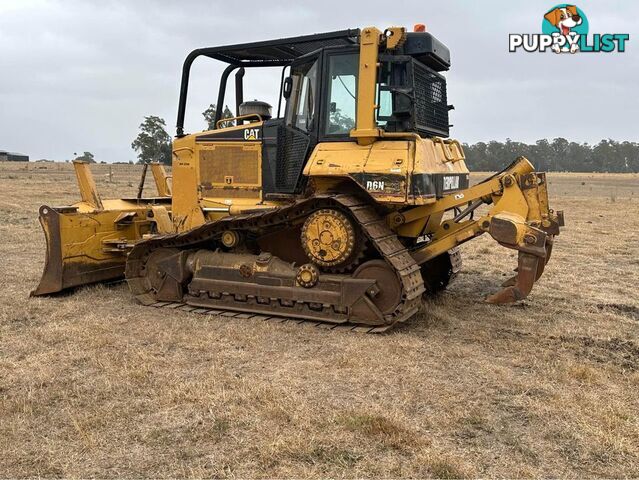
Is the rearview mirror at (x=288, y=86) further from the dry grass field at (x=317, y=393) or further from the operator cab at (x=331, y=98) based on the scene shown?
the dry grass field at (x=317, y=393)

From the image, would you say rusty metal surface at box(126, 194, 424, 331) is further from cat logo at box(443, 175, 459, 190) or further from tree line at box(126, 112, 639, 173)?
tree line at box(126, 112, 639, 173)

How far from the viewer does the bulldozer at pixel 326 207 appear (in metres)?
6.42

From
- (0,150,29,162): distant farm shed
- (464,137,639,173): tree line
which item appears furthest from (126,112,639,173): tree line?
(0,150,29,162): distant farm shed

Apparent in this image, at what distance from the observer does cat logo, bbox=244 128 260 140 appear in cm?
767

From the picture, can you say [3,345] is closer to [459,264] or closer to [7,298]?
[7,298]

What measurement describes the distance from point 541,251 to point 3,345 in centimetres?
562

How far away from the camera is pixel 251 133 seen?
25.4ft

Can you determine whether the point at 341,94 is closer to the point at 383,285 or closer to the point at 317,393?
the point at 383,285

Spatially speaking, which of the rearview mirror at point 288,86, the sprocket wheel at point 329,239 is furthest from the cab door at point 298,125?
the sprocket wheel at point 329,239

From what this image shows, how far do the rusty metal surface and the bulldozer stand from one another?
0.05ft

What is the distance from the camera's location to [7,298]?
7711mm

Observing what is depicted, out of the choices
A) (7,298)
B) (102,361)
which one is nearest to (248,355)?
(102,361)

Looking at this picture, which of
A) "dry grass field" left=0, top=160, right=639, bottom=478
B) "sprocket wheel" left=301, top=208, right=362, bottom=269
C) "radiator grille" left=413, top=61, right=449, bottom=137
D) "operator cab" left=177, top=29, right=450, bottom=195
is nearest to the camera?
"dry grass field" left=0, top=160, right=639, bottom=478

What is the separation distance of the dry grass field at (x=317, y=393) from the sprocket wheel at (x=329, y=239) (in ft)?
2.74
